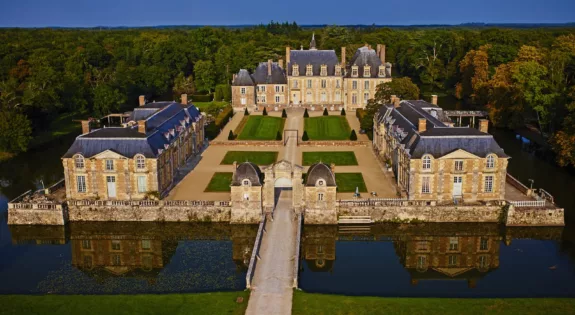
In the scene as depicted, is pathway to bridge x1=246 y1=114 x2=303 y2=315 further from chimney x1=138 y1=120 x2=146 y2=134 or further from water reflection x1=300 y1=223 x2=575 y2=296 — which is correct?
chimney x1=138 y1=120 x2=146 y2=134

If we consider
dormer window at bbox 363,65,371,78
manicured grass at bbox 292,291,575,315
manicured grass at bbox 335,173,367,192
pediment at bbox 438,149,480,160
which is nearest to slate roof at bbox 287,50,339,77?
dormer window at bbox 363,65,371,78

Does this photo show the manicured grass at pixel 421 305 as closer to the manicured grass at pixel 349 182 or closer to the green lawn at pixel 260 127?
the manicured grass at pixel 349 182

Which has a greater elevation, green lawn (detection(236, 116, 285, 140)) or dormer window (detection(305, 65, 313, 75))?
dormer window (detection(305, 65, 313, 75))

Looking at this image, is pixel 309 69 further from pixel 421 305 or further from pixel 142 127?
pixel 421 305

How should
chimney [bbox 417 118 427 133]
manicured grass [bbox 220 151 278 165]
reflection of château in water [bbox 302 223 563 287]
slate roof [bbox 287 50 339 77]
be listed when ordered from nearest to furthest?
1. reflection of château in water [bbox 302 223 563 287]
2. chimney [bbox 417 118 427 133]
3. manicured grass [bbox 220 151 278 165]
4. slate roof [bbox 287 50 339 77]

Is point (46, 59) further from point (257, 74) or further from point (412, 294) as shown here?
point (412, 294)

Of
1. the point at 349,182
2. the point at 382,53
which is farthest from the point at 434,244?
the point at 382,53
